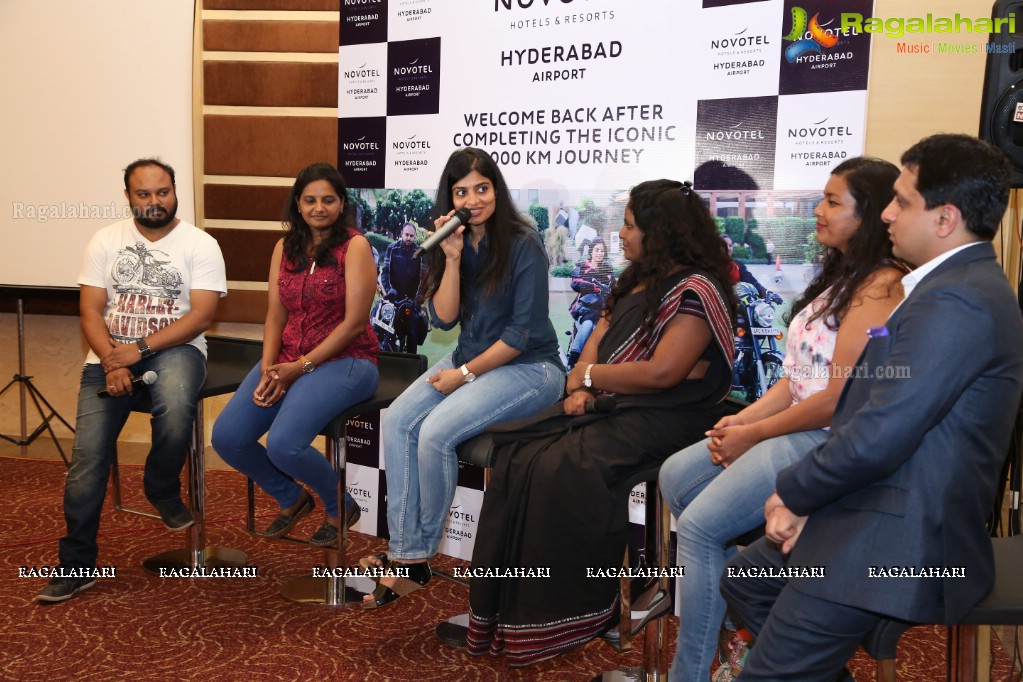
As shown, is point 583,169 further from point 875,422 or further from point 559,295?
point 875,422

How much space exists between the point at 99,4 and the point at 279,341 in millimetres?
2402

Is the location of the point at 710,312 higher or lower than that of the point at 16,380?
higher

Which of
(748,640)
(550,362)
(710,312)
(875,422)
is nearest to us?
(875,422)

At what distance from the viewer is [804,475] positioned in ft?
5.11

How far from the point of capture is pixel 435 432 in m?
2.55

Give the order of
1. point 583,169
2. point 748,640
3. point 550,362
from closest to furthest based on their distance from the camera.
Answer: point 748,640
point 550,362
point 583,169

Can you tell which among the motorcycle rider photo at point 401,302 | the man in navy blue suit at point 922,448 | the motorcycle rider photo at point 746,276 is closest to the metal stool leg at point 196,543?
the motorcycle rider photo at point 401,302

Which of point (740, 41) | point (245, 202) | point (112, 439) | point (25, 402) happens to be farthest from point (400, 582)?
point (25, 402)

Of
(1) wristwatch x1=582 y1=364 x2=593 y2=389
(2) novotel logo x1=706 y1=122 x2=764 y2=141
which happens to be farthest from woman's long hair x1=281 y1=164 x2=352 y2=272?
(2) novotel logo x1=706 y1=122 x2=764 y2=141

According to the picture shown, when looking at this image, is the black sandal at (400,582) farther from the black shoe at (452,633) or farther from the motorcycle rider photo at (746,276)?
the motorcycle rider photo at (746,276)

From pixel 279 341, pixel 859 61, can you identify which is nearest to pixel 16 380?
pixel 279 341

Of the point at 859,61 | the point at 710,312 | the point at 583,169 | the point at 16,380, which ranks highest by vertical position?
the point at 859,61

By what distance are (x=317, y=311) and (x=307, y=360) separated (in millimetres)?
199

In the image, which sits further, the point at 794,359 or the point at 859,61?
the point at 859,61
